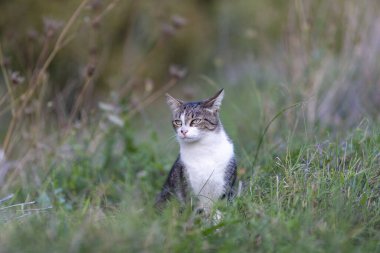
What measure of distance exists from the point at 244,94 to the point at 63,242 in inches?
205

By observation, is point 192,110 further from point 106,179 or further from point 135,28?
point 135,28

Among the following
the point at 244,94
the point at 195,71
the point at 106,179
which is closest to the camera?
the point at 106,179

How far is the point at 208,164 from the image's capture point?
4.16m

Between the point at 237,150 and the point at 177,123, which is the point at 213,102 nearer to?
the point at 177,123

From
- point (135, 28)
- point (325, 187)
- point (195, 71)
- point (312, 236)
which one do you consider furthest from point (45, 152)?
point (195, 71)

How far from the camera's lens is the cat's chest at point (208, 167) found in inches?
163

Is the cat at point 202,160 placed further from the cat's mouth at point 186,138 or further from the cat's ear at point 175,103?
the cat's ear at point 175,103

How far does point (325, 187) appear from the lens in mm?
3562

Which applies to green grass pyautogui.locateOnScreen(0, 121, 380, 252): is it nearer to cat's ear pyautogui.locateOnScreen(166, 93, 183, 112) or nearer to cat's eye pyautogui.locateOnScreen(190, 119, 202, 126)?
cat's eye pyautogui.locateOnScreen(190, 119, 202, 126)

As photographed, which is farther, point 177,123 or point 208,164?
point 177,123

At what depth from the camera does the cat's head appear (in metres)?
4.22

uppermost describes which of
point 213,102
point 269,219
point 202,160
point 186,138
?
point 213,102

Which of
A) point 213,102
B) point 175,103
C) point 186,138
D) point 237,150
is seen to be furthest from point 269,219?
point 237,150

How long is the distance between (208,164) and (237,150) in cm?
93
